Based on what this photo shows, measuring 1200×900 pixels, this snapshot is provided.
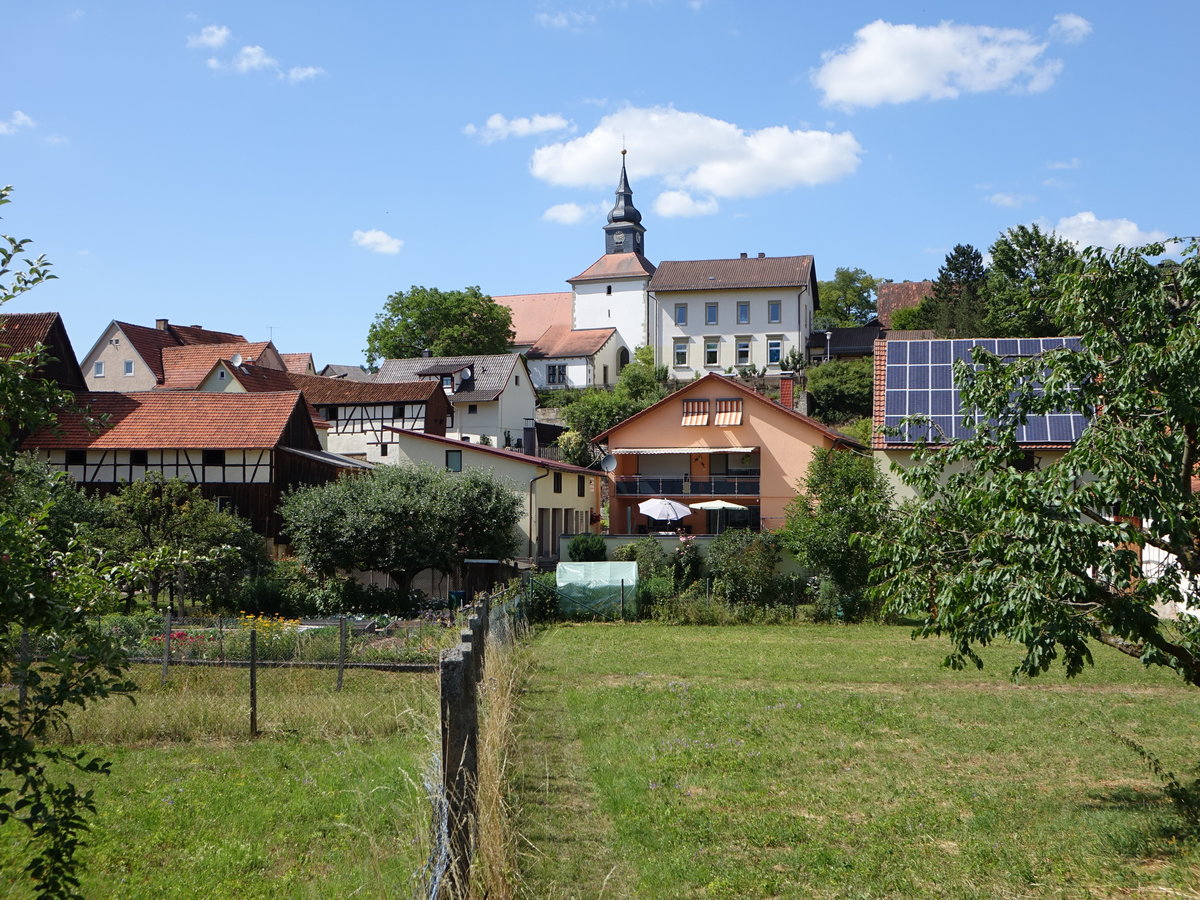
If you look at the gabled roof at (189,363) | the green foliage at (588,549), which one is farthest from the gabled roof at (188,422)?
the gabled roof at (189,363)

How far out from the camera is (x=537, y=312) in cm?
10000

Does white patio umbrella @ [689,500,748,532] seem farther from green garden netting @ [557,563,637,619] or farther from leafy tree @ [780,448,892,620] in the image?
green garden netting @ [557,563,637,619]

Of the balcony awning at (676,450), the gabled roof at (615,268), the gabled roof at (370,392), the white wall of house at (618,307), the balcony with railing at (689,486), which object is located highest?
the gabled roof at (615,268)

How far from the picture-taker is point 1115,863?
791 centimetres

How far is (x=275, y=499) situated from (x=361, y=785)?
28.2 meters

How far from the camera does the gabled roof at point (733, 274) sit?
73.8 meters

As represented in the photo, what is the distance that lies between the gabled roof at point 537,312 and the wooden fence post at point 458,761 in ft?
295

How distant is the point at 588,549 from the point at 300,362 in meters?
53.3

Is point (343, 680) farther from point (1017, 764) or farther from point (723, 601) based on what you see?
point (723, 601)

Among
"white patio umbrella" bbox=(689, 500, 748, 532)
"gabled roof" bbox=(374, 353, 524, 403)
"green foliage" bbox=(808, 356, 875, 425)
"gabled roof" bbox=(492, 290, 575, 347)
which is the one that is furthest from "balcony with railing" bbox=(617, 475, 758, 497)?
"gabled roof" bbox=(492, 290, 575, 347)

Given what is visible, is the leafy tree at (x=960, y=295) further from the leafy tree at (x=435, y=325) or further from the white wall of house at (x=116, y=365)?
the white wall of house at (x=116, y=365)

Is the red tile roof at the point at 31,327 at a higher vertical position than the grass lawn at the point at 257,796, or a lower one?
higher

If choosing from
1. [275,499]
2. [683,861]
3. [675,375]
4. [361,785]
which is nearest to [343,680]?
[361,785]

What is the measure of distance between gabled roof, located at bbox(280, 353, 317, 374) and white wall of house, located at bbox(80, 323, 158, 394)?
21.1 metres
